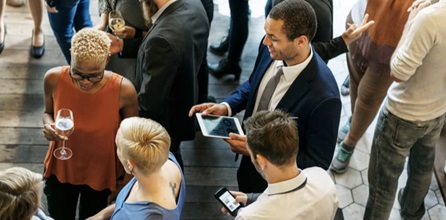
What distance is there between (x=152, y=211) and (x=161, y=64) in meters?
0.93

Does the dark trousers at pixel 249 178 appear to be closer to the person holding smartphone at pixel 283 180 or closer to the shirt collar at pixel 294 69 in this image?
the shirt collar at pixel 294 69

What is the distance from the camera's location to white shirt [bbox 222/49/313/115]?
8.46 ft

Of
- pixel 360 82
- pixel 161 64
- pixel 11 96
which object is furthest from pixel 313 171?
pixel 11 96

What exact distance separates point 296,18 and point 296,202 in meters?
0.89

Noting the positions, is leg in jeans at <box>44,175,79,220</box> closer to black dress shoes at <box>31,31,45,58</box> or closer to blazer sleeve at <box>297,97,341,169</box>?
blazer sleeve at <box>297,97,341,169</box>

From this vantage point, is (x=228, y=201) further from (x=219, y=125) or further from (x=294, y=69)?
(x=294, y=69)

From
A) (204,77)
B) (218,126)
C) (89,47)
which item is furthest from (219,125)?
(204,77)

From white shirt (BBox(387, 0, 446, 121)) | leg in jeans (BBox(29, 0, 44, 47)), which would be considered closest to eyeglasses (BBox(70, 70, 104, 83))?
white shirt (BBox(387, 0, 446, 121))

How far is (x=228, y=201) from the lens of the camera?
2.54 m

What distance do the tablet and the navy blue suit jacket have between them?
1.00ft

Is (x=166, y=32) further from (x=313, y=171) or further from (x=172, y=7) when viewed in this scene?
(x=313, y=171)

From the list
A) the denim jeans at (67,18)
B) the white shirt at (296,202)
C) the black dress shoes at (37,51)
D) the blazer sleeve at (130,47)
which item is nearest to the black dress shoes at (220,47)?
the denim jeans at (67,18)

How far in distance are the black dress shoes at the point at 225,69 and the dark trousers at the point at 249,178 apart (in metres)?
1.68

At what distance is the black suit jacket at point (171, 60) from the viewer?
2.76 m
